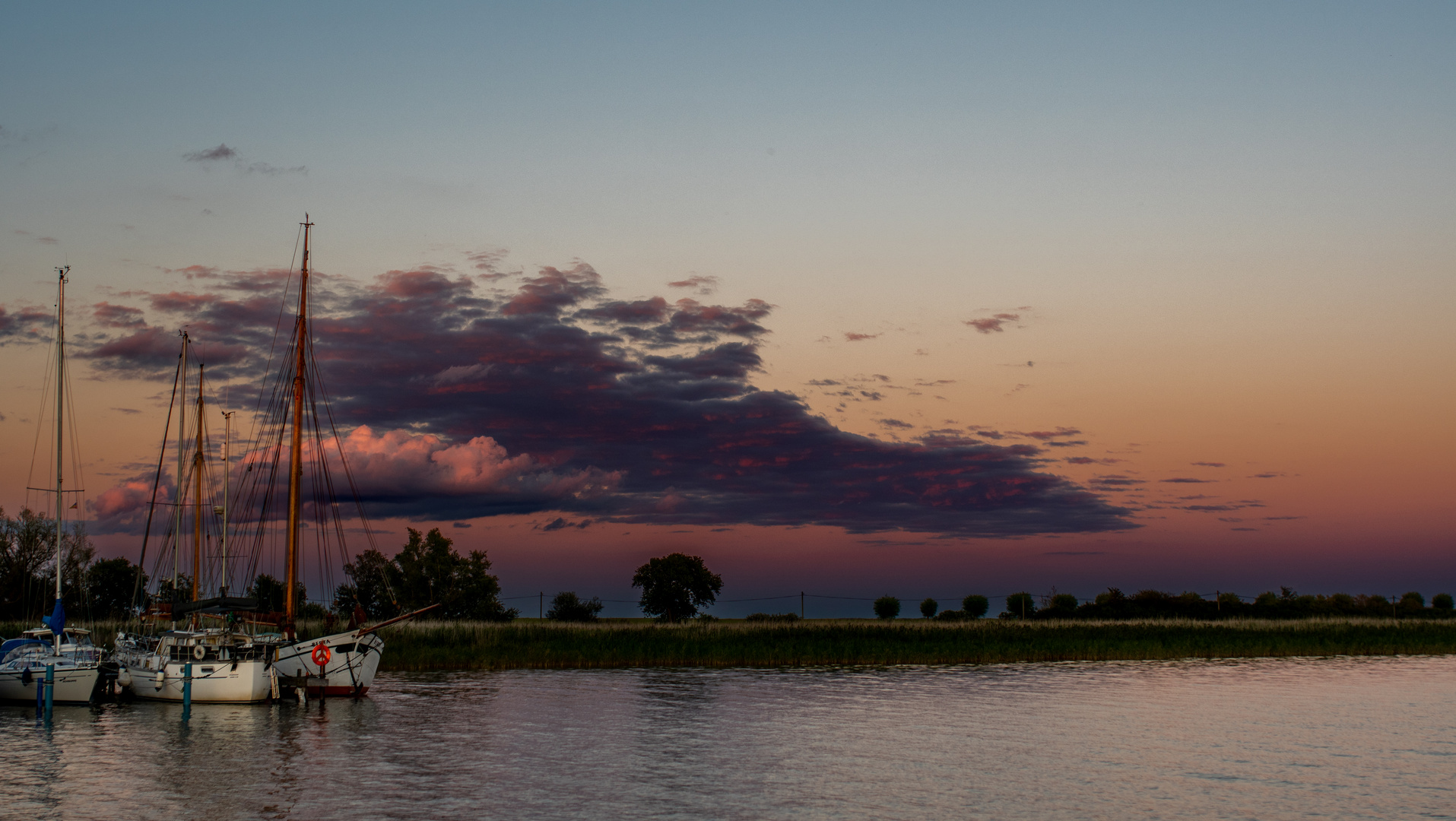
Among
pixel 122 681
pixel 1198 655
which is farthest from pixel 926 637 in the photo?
pixel 122 681

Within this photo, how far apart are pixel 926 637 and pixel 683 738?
146 feet

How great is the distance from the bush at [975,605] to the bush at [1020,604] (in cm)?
225

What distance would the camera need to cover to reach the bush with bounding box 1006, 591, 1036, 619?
105 m

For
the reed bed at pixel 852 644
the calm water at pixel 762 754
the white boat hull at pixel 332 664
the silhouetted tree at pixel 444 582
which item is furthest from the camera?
the silhouetted tree at pixel 444 582

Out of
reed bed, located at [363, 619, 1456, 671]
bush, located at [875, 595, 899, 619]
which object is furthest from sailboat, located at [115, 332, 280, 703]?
bush, located at [875, 595, 899, 619]

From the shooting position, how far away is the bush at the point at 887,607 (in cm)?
10825

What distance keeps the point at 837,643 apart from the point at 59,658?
42.3m

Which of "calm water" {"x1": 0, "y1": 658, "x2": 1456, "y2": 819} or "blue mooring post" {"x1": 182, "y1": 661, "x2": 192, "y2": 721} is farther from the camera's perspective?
"blue mooring post" {"x1": 182, "y1": 661, "x2": 192, "y2": 721}

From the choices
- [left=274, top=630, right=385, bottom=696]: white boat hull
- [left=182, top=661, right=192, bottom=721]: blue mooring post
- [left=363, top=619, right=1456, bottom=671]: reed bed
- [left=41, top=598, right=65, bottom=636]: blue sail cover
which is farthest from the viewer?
[left=363, top=619, right=1456, bottom=671]: reed bed

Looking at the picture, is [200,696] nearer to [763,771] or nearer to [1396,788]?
[763,771]

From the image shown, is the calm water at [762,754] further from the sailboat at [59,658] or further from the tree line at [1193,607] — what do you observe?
the tree line at [1193,607]

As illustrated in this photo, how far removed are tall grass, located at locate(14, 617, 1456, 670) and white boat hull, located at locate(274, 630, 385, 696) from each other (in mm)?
15086

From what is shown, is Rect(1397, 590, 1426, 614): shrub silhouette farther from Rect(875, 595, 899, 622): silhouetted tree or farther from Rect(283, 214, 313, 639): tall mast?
Rect(283, 214, 313, 639): tall mast

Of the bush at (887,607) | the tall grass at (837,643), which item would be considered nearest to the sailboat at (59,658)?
the tall grass at (837,643)
